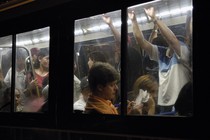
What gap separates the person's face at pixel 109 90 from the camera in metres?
4.01

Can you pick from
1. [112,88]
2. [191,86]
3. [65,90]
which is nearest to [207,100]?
[191,86]

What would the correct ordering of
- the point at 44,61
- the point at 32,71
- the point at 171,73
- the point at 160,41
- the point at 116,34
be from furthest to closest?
the point at 32,71, the point at 44,61, the point at 116,34, the point at 160,41, the point at 171,73

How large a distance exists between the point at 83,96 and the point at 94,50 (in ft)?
2.17

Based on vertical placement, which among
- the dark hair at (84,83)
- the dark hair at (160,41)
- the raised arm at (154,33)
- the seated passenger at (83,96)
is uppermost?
the raised arm at (154,33)

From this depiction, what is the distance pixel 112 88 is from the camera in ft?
13.3

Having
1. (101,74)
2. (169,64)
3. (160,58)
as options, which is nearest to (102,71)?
(101,74)

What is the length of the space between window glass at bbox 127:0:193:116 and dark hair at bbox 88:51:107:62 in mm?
436

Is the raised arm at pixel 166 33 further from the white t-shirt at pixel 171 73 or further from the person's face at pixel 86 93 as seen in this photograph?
the person's face at pixel 86 93

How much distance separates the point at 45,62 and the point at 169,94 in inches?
82.6

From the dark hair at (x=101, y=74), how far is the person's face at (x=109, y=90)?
0.18 ft

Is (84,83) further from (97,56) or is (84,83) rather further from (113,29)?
(113,29)

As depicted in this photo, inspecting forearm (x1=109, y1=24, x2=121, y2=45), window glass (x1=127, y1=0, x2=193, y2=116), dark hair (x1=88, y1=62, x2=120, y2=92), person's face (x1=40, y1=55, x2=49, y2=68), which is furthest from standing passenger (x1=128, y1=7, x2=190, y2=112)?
person's face (x1=40, y1=55, x2=49, y2=68)

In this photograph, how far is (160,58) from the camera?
3.69 metres

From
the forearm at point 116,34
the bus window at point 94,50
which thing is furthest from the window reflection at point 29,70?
the forearm at point 116,34
